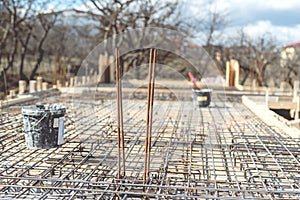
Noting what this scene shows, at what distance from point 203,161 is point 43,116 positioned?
4.93 feet

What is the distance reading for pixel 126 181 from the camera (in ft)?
8.73

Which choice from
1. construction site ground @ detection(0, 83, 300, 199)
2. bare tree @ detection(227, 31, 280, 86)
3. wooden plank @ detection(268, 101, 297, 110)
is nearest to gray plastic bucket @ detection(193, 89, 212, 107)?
construction site ground @ detection(0, 83, 300, 199)

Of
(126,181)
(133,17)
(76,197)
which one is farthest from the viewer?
(133,17)

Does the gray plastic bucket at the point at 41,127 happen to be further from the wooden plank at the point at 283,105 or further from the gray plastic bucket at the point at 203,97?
the wooden plank at the point at 283,105

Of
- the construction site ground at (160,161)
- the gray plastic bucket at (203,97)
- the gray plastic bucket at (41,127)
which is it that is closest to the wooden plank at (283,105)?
the gray plastic bucket at (203,97)

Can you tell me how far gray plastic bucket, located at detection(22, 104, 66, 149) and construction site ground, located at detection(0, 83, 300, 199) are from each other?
0.08 metres

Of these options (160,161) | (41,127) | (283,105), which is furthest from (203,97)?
(41,127)

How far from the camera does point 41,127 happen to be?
11.6 ft

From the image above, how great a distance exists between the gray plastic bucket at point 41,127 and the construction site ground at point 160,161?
0.25 feet

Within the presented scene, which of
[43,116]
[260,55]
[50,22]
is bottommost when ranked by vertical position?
[43,116]

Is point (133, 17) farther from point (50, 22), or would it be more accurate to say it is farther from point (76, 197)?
point (76, 197)

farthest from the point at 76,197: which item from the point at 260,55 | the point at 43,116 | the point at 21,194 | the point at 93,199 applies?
the point at 260,55

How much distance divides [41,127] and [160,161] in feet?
3.77

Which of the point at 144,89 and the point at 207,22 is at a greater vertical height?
the point at 207,22
